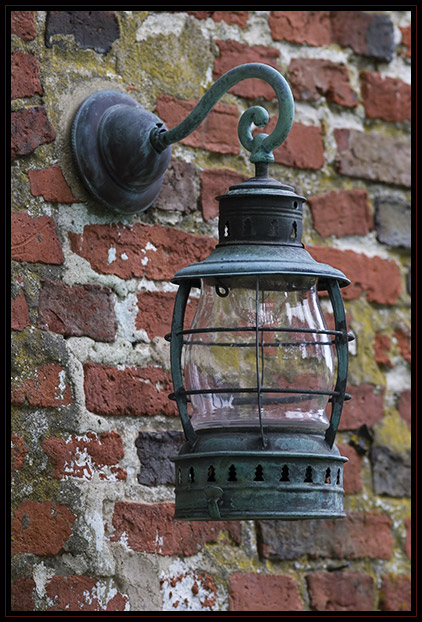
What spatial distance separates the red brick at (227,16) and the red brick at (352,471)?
98cm

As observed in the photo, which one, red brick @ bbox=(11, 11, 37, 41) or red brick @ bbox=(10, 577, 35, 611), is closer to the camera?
red brick @ bbox=(10, 577, 35, 611)

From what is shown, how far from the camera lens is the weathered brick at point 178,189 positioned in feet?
7.31

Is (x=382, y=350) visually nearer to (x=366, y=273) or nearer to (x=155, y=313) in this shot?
(x=366, y=273)

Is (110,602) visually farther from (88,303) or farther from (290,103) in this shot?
(290,103)

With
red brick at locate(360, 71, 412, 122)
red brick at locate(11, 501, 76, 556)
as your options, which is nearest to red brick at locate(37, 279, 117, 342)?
red brick at locate(11, 501, 76, 556)

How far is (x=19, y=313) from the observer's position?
195 cm

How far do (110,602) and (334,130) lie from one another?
1227 mm

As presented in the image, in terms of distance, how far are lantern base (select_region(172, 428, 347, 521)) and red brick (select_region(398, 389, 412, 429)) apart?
3.19 ft

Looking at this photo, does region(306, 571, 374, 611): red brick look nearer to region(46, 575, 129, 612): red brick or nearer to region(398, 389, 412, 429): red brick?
region(398, 389, 412, 429): red brick

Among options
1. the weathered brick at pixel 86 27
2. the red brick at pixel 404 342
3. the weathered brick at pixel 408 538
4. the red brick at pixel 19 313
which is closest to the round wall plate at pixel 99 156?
the weathered brick at pixel 86 27

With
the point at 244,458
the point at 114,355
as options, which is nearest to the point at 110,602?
the point at 114,355

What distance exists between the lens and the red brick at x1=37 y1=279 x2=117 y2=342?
78.2 inches

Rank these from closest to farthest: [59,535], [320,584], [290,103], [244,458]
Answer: [244,458] → [290,103] → [59,535] → [320,584]
